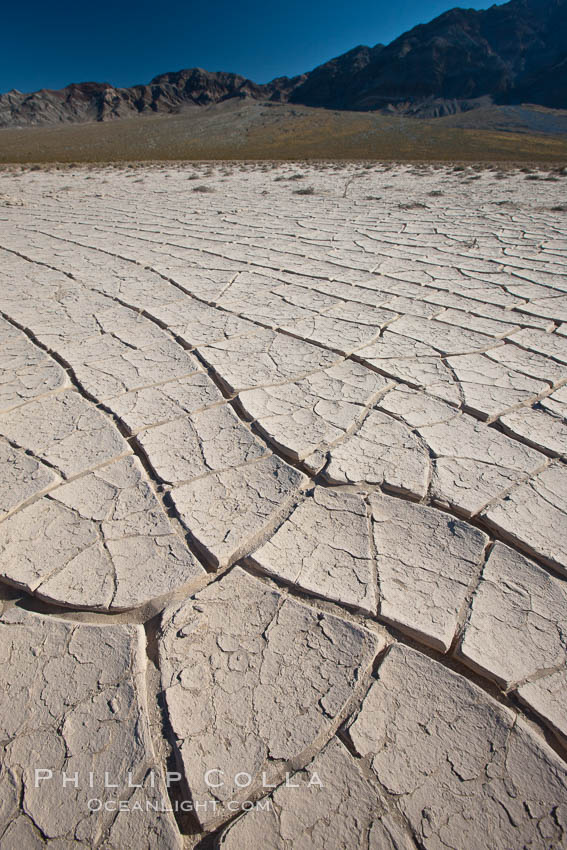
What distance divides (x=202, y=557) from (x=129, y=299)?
2492 millimetres

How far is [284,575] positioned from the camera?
52.2 inches

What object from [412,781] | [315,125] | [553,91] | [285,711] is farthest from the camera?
[553,91]

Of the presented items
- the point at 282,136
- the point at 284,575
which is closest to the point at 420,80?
the point at 282,136

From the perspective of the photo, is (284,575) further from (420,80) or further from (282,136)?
(420,80)

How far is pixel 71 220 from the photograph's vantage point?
242 inches

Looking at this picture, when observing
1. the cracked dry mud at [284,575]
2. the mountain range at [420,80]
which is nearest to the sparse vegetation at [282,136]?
the mountain range at [420,80]

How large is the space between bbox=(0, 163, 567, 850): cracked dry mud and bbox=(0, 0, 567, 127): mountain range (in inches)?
3170

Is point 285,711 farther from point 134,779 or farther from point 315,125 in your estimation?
point 315,125

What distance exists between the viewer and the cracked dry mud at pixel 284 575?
0.91m

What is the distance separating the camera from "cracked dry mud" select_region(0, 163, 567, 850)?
905mm

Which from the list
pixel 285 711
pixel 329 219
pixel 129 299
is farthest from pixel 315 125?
pixel 285 711

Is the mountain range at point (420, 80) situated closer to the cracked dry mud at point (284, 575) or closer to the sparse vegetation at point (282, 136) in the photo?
the sparse vegetation at point (282, 136)

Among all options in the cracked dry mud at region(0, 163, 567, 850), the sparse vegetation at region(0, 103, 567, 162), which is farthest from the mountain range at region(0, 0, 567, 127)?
the cracked dry mud at region(0, 163, 567, 850)

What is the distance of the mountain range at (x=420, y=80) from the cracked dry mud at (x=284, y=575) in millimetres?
80524
